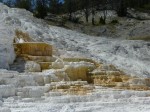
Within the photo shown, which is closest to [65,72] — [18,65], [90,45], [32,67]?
[32,67]

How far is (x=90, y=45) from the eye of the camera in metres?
24.0

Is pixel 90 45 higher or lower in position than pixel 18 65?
higher

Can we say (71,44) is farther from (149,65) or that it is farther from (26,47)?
(26,47)

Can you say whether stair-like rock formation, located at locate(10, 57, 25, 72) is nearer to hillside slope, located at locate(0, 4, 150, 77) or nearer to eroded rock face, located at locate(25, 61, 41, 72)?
eroded rock face, located at locate(25, 61, 41, 72)

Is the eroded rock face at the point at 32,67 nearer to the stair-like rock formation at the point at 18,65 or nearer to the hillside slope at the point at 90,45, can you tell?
the stair-like rock formation at the point at 18,65

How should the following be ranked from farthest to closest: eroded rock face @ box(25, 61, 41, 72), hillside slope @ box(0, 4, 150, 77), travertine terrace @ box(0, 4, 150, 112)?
1. hillside slope @ box(0, 4, 150, 77)
2. eroded rock face @ box(25, 61, 41, 72)
3. travertine terrace @ box(0, 4, 150, 112)

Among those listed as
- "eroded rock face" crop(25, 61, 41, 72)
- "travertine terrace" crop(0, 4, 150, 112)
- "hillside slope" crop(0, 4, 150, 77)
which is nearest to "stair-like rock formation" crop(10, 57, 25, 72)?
"travertine terrace" crop(0, 4, 150, 112)

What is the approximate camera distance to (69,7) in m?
41.0

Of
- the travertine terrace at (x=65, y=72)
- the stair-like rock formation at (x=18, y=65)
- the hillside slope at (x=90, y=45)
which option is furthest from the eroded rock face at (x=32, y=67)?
the hillside slope at (x=90, y=45)

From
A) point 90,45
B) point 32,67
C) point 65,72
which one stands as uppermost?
point 90,45

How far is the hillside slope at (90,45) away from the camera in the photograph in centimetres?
2173

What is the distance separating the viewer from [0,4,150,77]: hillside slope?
21.7m

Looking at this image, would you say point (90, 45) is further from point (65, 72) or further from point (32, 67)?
point (65, 72)

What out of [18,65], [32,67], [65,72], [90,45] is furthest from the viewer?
[90,45]
